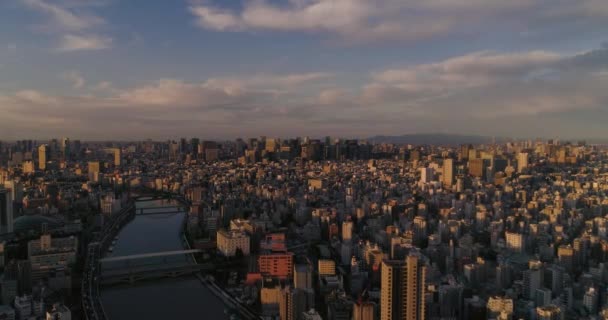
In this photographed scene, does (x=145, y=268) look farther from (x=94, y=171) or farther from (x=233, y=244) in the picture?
(x=94, y=171)

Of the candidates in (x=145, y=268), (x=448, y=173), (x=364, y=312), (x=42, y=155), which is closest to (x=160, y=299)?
(x=145, y=268)

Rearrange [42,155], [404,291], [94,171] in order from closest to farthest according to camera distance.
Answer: [404,291], [94,171], [42,155]

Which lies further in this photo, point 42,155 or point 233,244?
point 42,155

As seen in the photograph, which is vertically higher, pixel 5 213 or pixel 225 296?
pixel 5 213

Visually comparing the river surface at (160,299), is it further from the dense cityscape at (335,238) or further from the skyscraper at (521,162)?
the skyscraper at (521,162)

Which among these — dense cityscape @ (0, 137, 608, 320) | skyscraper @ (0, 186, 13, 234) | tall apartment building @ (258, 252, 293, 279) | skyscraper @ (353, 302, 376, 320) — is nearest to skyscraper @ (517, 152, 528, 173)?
dense cityscape @ (0, 137, 608, 320)

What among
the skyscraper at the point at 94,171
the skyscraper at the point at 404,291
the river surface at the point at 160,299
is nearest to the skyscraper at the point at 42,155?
the skyscraper at the point at 94,171

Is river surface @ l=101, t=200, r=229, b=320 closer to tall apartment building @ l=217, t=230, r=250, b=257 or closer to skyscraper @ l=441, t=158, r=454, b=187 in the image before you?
tall apartment building @ l=217, t=230, r=250, b=257
